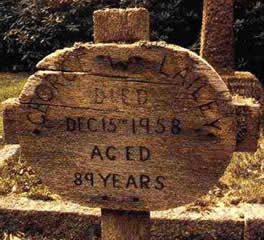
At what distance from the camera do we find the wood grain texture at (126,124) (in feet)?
6.39

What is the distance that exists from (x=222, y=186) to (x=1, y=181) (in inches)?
60.6

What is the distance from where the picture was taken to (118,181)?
213 cm

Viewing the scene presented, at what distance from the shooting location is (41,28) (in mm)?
8875

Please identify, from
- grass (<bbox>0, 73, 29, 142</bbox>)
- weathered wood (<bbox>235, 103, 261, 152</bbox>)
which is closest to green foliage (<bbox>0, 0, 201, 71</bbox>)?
grass (<bbox>0, 73, 29, 142</bbox>)

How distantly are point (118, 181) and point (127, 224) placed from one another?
236 mm

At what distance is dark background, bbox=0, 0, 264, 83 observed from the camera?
7.90 metres

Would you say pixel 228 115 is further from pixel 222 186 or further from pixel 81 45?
pixel 222 186

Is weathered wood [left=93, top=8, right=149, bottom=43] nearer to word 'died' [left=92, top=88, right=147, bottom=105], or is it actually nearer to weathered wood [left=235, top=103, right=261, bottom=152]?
word 'died' [left=92, top=88, right=147, bottom=105]

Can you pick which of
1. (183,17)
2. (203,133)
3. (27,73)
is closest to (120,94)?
(203,133)

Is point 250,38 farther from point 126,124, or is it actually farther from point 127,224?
point 126,124

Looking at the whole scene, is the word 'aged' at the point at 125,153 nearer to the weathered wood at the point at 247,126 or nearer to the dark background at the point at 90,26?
the weathered wood at the point at 247,126

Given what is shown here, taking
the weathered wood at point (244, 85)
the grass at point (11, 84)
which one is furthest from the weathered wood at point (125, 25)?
the grass at point (11, 84)

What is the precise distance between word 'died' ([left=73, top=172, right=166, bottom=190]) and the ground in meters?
1.20

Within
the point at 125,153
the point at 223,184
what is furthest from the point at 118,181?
the point at 223,184
